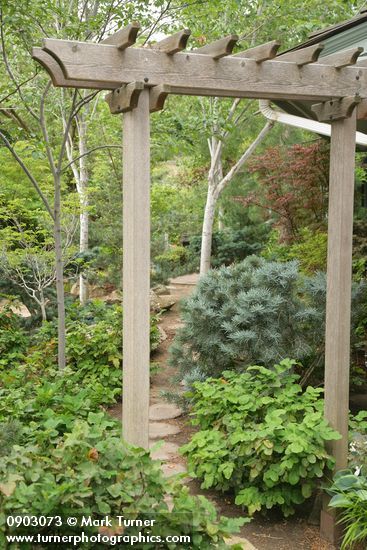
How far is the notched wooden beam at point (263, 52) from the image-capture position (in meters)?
3.33

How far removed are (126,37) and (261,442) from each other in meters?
2.31

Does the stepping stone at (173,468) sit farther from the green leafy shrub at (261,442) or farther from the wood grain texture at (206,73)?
the wood grain texture at (206,73)

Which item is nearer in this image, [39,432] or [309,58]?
[39,432]

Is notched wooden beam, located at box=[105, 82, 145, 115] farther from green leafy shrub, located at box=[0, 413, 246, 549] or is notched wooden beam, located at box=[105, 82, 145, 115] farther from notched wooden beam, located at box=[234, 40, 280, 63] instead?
green leafy shrub, located at box=[0, 413, 246, 549]

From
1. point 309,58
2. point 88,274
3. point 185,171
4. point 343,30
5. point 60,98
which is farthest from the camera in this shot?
point 185,171

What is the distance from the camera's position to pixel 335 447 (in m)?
3.75

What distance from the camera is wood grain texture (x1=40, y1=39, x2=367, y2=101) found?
119 inches

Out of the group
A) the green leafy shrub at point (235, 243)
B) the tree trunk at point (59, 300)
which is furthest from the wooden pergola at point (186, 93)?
the green leafy shrub at point (235, 243)

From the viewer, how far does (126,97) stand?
318cm

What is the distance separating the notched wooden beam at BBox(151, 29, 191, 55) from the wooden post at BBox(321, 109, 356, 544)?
1.15m

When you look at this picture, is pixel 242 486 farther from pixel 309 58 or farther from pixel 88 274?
pixel 88 274

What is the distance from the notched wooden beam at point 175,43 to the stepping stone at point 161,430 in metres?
3.21

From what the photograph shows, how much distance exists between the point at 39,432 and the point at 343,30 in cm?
435

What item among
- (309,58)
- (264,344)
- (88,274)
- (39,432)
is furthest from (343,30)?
(88,274)
